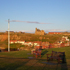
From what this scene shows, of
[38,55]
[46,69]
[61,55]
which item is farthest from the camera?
[38,55]

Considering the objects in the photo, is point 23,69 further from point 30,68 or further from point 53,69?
point 53,69

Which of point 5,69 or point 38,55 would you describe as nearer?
point 5,69

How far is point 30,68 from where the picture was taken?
21.1 ft

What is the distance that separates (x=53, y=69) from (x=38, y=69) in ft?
2.59

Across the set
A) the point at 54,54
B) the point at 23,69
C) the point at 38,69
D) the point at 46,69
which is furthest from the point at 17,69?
the point at 54,54

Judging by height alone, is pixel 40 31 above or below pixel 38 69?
above

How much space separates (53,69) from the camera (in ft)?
20.5

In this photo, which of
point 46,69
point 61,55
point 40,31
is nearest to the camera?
point 46,69

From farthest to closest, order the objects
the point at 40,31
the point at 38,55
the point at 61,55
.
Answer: the point at 40,31 < the point at 38,55 < the point at 61,55

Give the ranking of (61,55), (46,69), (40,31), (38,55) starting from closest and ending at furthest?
(46,69) → (61,55) → (38,55) → (40,31)

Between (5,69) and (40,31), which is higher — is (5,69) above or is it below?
below

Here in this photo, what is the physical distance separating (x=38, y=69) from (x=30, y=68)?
1.52 feet

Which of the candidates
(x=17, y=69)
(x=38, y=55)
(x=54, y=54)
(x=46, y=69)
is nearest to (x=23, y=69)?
(x=17, y=69)

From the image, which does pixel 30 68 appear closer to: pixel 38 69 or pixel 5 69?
pixel 38 69
